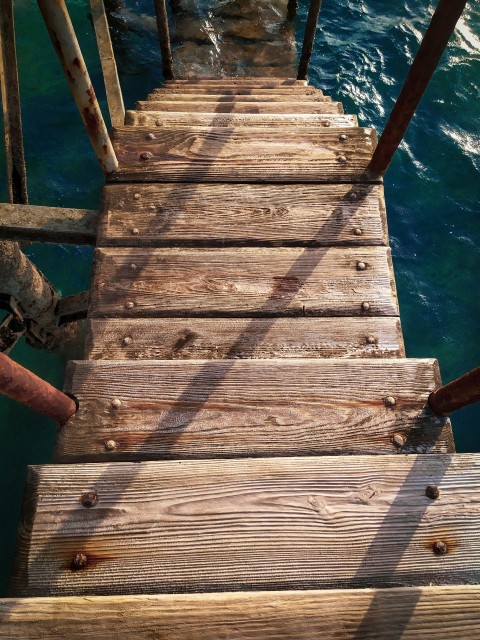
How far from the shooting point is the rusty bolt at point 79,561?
58.0 inches

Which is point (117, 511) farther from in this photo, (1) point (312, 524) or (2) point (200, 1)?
(2) point (200, 1)

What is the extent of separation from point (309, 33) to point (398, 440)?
5509 mm

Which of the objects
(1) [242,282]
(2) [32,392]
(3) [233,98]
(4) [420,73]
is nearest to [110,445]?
(2) [32,392]

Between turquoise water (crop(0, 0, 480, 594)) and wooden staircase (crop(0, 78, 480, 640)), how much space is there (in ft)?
11.5

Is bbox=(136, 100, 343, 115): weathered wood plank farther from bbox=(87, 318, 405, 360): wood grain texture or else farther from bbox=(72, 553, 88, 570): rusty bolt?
bbox=(72, 553, 88, 570): rusty bolt

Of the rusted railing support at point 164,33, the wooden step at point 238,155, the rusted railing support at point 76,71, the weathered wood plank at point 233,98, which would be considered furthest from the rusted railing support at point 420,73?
the rusted railing support at point 164,33

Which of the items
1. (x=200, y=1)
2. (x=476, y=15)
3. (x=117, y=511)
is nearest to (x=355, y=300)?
(x=117, y=511)

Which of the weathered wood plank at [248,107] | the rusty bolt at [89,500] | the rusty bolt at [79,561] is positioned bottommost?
the rusty bolt at [79,561]

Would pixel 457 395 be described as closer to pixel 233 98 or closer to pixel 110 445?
pixel 110 445

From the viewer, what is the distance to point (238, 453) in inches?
71.0

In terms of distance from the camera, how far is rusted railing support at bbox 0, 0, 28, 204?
9.82 ft

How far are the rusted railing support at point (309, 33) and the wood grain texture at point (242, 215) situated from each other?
148 inches

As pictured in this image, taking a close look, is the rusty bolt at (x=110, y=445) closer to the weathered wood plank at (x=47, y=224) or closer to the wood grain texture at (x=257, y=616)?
the wood grain texture at (x=257, y=616)

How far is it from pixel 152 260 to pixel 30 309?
79.8 inches
